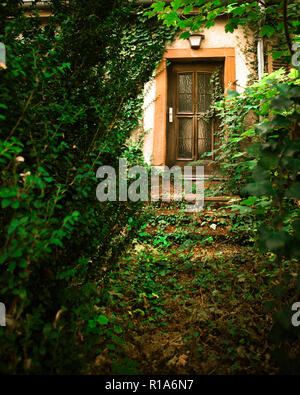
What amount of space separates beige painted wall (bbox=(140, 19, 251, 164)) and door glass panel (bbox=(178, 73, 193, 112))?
1.91 ft

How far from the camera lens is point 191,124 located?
542cm

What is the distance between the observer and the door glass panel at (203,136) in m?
5.34

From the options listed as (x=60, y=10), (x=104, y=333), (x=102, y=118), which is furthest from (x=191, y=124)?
(x=104, y=333)

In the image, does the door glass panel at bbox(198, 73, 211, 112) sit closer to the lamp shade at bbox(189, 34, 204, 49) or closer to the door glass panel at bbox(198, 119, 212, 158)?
the door glass panel at bbox(198, 119, 212, 158)

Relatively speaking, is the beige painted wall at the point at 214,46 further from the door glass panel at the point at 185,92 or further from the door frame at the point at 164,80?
the door glass panel at the point at 185,92

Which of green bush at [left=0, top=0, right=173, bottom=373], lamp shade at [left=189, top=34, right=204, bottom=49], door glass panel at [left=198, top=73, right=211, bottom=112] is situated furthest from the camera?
door glass panel at [left=198, top=73, right=211, bottom=112]

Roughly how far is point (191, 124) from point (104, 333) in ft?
15.1

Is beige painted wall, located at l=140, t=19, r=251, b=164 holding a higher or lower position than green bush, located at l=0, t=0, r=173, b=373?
higher

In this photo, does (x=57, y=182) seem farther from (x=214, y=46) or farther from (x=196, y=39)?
(x=214, y=46)

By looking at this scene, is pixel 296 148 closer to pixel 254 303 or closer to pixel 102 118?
pixel 102 118

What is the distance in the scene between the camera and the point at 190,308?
2.33 m

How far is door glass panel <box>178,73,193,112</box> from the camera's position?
17.7 ft

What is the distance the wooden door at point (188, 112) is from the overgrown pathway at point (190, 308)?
219 centimetres

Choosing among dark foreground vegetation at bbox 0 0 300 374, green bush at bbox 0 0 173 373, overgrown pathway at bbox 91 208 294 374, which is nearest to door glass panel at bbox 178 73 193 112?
dark foreground vegetation at bbox 0 0 300 374
